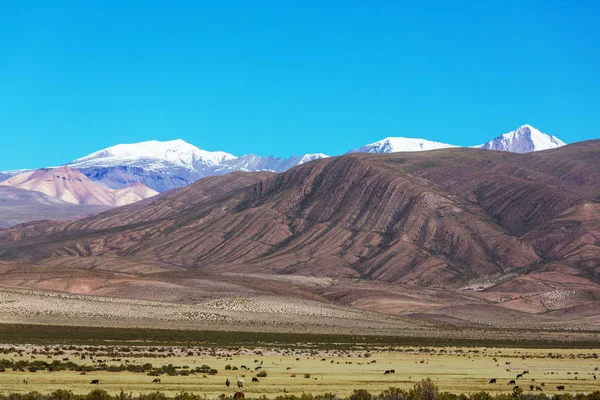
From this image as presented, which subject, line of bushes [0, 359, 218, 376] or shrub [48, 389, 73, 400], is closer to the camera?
shrub [48, 389, 73, 400]

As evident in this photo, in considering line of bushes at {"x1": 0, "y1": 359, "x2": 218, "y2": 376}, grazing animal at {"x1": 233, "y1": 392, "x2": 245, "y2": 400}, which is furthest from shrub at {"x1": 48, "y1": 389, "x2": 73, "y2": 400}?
line of bushes at {"x1": 0, "y1": 359, "x2": 218, "y2": 376}

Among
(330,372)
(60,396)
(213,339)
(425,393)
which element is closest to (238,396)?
(60,396)

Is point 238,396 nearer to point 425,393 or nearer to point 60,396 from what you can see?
point 60,396

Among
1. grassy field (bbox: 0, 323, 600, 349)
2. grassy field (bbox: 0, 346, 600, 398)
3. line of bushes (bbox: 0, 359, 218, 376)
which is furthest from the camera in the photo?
grassy field (bbox: 0, 323, 600, 349)

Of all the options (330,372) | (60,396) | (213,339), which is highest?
(213,339)

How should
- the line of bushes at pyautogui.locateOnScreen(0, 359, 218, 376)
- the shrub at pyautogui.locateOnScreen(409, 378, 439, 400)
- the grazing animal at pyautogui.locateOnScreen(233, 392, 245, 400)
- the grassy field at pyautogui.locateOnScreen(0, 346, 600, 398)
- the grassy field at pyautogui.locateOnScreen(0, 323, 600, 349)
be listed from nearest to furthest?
the shrub at pyautogui.locateOnScreen(409, 378, 439, 400) → the grazing animal at pyautogui.locateOnScreen(233, 392, 245, 400) → the grassy field at pyautogui.locateOnScreen(0, 346, 600, 398) → the line of bushes at pyautogui.locateOnScreen(0, 359, 218, 376) → the grassy field at pyautogui.locateOnScreen(0, 323, 600, 349)

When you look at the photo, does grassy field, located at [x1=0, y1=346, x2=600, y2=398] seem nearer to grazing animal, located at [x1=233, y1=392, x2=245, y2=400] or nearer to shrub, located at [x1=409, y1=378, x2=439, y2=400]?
grazing animal, located at [x1=233, y1=392, x2=245, y2=400]

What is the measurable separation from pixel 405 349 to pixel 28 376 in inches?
1895

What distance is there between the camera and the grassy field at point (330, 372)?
45.2m

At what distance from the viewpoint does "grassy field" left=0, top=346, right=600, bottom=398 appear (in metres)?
45.2

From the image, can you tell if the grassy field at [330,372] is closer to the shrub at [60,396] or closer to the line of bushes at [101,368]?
the line of bushes at [101,368]

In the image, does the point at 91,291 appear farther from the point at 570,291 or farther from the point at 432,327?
the point at 570,291

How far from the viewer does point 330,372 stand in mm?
57281

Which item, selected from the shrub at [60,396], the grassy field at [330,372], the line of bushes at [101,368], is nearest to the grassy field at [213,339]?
the grassy field at [330,372]
